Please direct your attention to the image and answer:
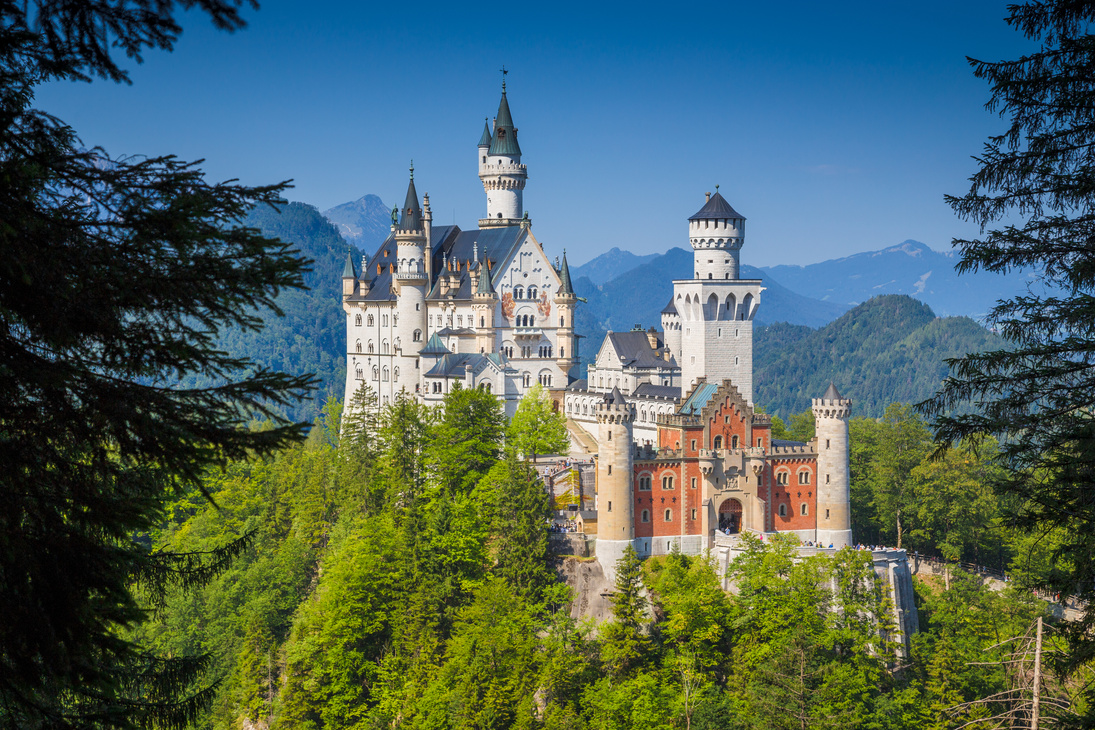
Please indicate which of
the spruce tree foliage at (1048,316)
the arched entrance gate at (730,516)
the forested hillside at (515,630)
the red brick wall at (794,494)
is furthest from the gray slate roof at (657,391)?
the spruce tree foliage at (1048,316)

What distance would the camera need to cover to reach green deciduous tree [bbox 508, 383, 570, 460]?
242 ft

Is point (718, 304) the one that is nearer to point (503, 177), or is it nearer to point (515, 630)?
point (515, 630)

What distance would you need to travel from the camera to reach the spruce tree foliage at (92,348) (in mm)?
10695

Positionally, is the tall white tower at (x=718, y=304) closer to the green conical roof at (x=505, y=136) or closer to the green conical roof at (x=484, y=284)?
the green conical roof at (x=484, y=284)

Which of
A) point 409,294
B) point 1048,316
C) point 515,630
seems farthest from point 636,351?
point 1048,316

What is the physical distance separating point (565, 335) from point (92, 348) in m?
78.1

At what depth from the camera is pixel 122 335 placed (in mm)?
11539

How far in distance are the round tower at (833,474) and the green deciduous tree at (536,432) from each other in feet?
59.4

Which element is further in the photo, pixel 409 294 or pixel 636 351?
pixel 409 294

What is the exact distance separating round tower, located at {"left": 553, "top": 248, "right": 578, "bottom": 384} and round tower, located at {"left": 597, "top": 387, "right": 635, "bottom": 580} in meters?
27.8

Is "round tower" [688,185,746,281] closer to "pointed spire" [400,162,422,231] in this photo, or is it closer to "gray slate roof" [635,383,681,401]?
"gray slate roof" [635,383,681,401]

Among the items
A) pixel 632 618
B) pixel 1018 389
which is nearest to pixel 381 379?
pixel 632 618

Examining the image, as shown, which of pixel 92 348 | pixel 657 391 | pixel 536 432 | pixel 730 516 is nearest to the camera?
pixel 92 348

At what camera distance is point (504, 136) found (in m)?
98.8
